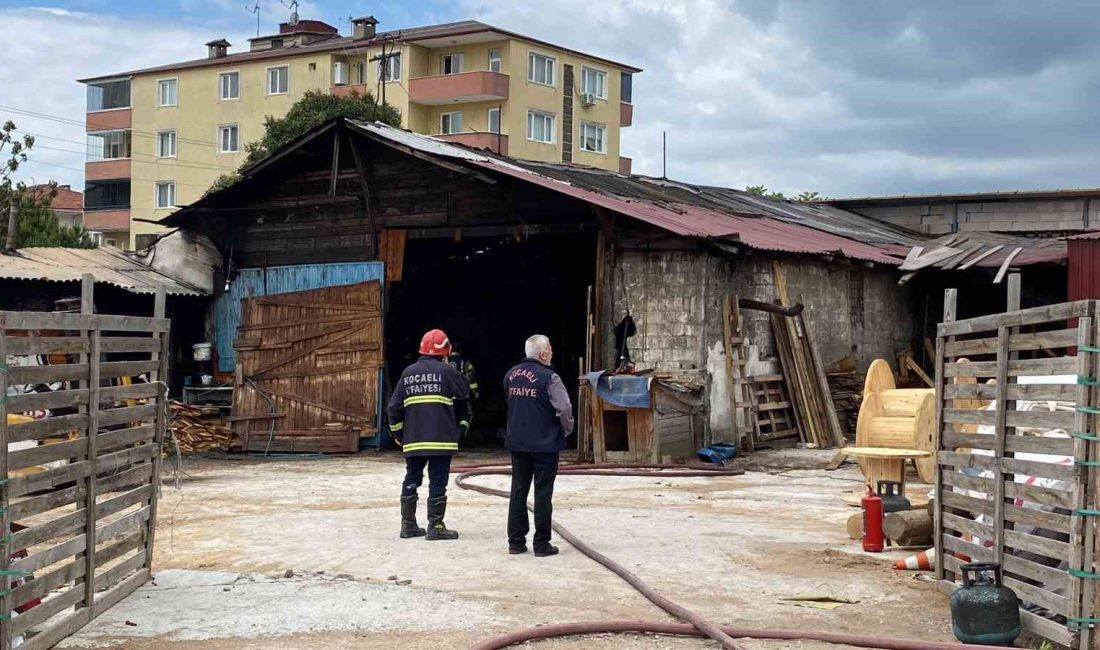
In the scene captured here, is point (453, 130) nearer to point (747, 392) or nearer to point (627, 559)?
point (747, 392)

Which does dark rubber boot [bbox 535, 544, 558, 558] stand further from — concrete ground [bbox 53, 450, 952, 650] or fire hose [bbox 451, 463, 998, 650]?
fire hose [bbox 451, 463, 998, 650]

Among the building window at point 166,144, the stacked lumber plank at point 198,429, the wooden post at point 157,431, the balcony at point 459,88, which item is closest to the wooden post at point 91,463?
the wooden post at point 157,431

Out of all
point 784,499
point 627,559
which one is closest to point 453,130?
point 784,499

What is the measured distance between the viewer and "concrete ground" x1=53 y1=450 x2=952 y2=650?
7.77 m

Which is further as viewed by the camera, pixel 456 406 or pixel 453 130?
pixel 453 130

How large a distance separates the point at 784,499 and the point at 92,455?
8619 millimetres

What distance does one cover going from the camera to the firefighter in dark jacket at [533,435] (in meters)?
10.4

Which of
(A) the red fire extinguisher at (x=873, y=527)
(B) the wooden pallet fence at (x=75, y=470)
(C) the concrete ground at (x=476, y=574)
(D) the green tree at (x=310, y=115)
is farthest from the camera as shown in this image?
(D) the green tree at (x=310, y=115)

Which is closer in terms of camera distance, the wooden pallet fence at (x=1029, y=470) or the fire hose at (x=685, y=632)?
the wooden pallet fence at (x=1029, y=470)

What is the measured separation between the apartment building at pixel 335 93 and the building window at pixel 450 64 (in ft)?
0.17

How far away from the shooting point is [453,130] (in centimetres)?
5369

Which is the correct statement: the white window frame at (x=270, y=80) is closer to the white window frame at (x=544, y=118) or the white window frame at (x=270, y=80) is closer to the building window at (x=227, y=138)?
the building window at (x=227, y=138)

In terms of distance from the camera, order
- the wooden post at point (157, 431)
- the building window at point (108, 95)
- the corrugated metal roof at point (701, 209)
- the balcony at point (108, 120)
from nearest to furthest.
→ the wooden post at point (157, 431)
the corrugated metal roof at point (701, 209)
the balcony at point (108, 120)
the building window at point (108, 95)

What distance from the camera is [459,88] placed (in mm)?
51938
